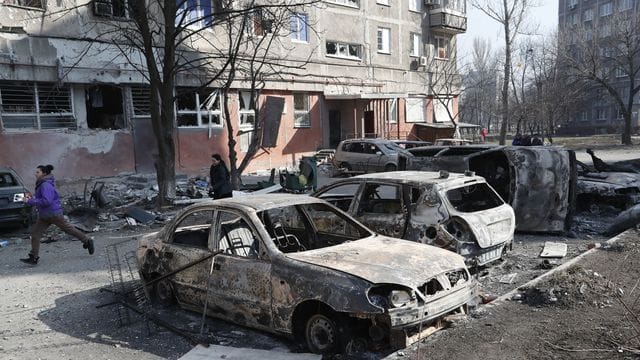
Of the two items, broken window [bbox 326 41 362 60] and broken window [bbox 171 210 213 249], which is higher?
broken window [bbox 326 41 362 60]

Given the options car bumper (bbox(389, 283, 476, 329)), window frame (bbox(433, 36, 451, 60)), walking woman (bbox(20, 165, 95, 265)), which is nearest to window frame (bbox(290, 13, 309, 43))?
window frame (bbox(433, 36, 451, 60))

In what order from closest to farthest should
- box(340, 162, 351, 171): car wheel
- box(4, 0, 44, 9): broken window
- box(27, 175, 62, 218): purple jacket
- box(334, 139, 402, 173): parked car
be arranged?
box(27, 175, 62, 218): purple jacket, box(4, 0, 44, 9): broken window, box(334, 139, 402, 173): parked car, box(340, 162, 351, 171): car wheel

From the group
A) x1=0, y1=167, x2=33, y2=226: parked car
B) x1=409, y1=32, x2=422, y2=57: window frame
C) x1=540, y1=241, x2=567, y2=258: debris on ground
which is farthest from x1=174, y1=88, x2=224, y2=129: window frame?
x1=540, y1=241, x2=567, y2=258: debris on ground

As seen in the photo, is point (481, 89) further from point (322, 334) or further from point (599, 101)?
point (322, 334)

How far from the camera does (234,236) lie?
19.3ft

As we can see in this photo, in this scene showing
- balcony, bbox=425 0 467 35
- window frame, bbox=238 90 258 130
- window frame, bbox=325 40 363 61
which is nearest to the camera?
window frame, bbox=238 90 258 130

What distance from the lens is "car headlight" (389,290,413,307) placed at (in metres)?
4.38

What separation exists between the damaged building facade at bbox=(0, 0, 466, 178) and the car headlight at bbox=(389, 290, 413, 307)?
43.6 ft

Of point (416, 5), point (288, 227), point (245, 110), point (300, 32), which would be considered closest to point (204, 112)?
point (245, 110)

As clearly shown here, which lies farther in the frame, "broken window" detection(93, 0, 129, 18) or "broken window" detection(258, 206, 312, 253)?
"broken window" detection(93, 0, 129, 18)

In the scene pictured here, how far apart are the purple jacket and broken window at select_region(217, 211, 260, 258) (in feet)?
14.4

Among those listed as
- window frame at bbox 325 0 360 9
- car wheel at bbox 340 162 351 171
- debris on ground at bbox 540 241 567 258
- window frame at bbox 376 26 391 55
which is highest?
window frame at bbox 325 0 360 9

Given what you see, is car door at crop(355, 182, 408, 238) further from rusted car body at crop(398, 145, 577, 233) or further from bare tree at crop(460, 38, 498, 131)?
bare tree at crop(460, 38, 498, 131)

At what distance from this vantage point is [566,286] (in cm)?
612
